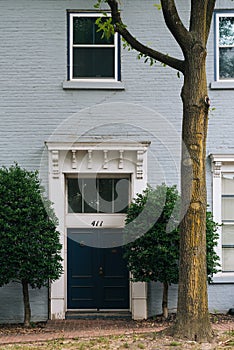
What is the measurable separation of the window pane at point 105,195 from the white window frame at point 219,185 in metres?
2.19

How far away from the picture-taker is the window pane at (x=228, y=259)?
1341 cm

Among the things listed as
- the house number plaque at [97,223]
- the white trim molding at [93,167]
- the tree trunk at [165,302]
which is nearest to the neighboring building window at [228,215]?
the tree trunk at [165,302]

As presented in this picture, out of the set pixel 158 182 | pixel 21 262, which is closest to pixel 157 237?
pixel 158 182

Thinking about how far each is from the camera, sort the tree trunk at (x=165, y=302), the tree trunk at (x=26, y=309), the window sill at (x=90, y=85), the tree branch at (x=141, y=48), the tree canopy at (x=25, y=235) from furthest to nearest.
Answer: the window sill at (x=90, y=85) < the tree trunk at (x=165, y=302) < the tree trunk at (x=26, y=309) < the tree canopy at (x=25, y=235) < the tree branch at (x=141, y=48)

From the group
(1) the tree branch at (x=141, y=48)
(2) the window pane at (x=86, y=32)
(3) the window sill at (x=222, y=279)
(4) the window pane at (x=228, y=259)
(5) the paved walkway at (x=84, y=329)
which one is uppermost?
(2) the window pane at (x=86, y=32)

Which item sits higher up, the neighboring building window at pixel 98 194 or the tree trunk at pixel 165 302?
the neighboring building window at pixel 98 194

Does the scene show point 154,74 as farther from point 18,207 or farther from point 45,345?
point 45,345

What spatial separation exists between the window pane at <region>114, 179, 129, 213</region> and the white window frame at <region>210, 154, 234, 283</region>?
1.85m

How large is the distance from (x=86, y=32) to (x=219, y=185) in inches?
170

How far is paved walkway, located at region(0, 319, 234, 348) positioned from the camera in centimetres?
1110

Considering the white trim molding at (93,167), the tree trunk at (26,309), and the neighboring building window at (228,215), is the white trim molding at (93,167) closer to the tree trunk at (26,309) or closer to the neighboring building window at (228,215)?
the tree trunk at (26,309)

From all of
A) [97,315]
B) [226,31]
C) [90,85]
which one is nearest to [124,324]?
[97,315]

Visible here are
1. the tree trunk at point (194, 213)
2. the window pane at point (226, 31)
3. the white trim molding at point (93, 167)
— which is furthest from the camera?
the window pane at point (226, 31)

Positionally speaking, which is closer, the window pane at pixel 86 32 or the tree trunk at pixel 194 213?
the tree trunk at pixel 194 213
